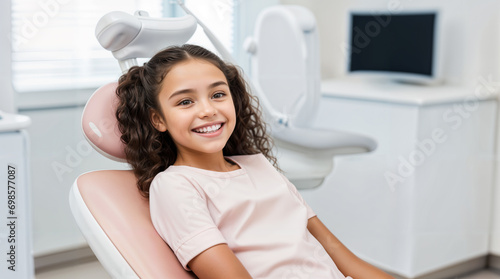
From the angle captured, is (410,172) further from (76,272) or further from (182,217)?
(182,217)

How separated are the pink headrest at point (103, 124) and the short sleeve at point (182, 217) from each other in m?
0.12

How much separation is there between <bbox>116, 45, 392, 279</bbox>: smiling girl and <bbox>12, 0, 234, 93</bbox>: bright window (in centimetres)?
78

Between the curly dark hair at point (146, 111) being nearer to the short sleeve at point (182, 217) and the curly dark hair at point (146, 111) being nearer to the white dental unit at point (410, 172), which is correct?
the short sleeve at point (182, 217)

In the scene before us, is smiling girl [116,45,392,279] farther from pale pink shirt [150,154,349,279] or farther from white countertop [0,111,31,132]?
white countertop [0,111,31,132]

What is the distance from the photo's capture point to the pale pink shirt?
91 cm

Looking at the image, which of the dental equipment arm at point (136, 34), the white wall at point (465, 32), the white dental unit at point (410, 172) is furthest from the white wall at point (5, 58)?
the white wall at point (465, 32)

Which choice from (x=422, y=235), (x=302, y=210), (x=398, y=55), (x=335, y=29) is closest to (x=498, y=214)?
(x=422, y=235)

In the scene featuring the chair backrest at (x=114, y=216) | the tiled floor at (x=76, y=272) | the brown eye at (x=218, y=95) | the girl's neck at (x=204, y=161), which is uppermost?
the brown eye at (x=218, y=95)

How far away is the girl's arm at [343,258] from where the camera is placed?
1.06m

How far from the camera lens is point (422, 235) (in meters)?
2.04

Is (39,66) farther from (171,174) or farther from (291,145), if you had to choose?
(171,174)

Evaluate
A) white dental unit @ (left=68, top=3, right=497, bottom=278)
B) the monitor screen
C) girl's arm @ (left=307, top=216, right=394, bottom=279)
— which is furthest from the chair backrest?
the monitor screen

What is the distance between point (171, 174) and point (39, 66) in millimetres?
984

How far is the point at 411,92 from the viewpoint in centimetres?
212
